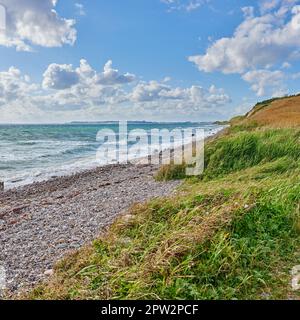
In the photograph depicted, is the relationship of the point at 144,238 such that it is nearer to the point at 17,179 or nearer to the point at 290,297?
the point at 290,297

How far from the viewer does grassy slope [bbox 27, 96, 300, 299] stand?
3.94m

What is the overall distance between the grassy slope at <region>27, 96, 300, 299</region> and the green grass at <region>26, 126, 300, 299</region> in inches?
0.4

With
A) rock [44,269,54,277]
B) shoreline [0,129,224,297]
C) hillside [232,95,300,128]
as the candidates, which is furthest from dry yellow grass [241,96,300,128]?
rock [44,269,54,277]

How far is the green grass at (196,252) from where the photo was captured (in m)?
3.94

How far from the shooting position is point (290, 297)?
386 centimetres

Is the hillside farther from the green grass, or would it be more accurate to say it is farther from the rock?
the rock

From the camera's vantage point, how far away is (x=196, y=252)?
4.39 metres

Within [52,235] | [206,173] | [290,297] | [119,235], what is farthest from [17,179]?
[290,297]

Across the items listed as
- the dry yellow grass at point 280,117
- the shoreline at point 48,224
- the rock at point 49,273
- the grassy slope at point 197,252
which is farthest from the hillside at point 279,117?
the rock at point 49,273

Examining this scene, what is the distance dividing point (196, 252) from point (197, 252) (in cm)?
1

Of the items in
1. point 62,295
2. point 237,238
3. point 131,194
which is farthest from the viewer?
point 131,194
